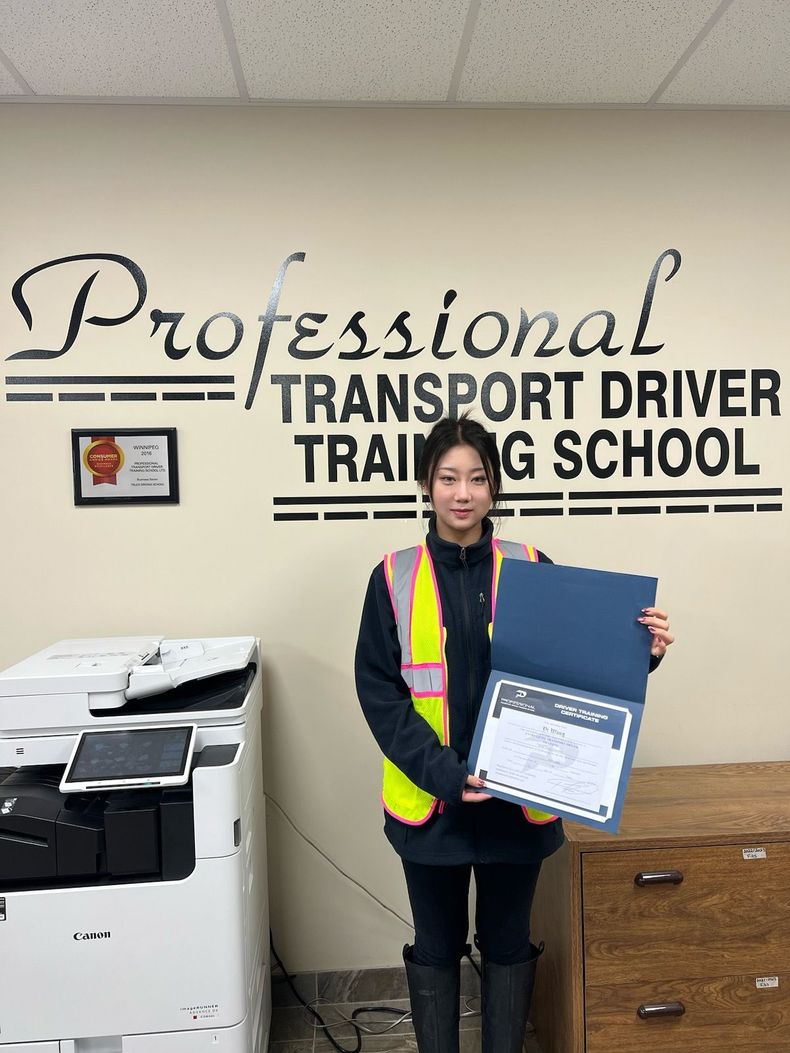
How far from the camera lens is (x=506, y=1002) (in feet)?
5.29

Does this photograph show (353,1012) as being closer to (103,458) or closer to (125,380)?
(103,458)

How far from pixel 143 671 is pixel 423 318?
131cm

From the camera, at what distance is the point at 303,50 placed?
1.85 metres

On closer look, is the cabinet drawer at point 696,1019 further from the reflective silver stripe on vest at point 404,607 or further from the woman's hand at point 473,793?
the reflective silver stripe on vest at point 404,607

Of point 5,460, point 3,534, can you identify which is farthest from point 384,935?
point 5,460

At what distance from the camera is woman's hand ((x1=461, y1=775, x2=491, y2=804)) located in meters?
1.40

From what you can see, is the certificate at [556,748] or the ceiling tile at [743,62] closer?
the certificate at [556,748]

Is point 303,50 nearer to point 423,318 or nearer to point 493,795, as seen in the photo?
point 423,318

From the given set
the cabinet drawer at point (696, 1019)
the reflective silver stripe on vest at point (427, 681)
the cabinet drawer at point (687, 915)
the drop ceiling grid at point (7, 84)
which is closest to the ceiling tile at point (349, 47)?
the drop ceiling grid at point (7, 84)

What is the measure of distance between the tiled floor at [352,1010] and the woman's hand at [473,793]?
1064 millimetres

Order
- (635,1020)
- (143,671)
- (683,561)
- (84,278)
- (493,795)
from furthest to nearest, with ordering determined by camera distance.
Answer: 1. (683,561)
2. (84,278)
3. (635,1020)
4. (143,671)
5. (493,795)

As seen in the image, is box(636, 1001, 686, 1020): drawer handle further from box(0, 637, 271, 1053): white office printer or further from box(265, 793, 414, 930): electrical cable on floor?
box(0, 637, 271, 1053): white office printer

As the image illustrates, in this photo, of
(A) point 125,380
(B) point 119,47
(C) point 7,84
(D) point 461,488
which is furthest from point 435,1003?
(C) point 7,84

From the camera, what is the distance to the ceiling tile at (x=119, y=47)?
168cm
